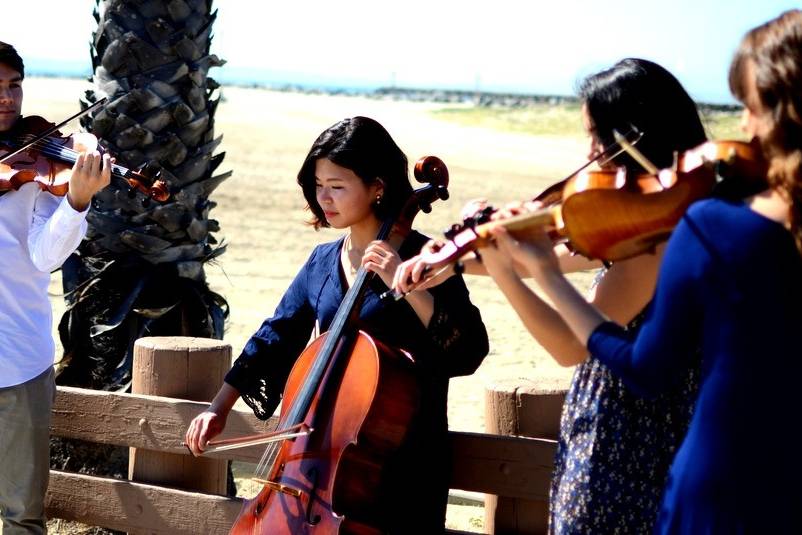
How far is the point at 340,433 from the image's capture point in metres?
2.95

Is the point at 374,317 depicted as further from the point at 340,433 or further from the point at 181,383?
the point at 181,383

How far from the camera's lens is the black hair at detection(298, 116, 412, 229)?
10.7 ft

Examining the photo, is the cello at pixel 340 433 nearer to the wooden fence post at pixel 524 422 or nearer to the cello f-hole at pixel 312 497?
the cello f-hole at pixel 312 497

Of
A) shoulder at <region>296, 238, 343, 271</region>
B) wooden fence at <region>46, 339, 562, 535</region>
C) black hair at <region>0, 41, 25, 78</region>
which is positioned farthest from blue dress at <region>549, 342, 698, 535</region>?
black hair at <region>0, 41, 25, 78</region>

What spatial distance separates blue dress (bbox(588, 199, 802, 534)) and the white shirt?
7.20 ft

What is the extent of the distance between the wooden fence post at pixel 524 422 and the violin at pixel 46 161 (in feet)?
4.46

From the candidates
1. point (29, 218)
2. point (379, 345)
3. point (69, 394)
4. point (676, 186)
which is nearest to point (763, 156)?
point (676, 186)

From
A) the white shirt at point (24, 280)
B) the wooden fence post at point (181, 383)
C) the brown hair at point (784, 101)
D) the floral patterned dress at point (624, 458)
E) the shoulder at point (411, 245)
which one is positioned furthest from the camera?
the wooden fence post at point (181, 383)

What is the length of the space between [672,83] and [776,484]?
1045 millimetres

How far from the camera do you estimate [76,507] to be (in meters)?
4.08

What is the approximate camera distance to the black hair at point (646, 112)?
2.54 metres

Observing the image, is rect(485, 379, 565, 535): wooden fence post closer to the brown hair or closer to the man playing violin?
the man playing violin

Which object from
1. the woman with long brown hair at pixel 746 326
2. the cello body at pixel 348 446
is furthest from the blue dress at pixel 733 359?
the cello body at pixel 348 446

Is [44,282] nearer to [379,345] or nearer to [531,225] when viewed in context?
[379,345]
